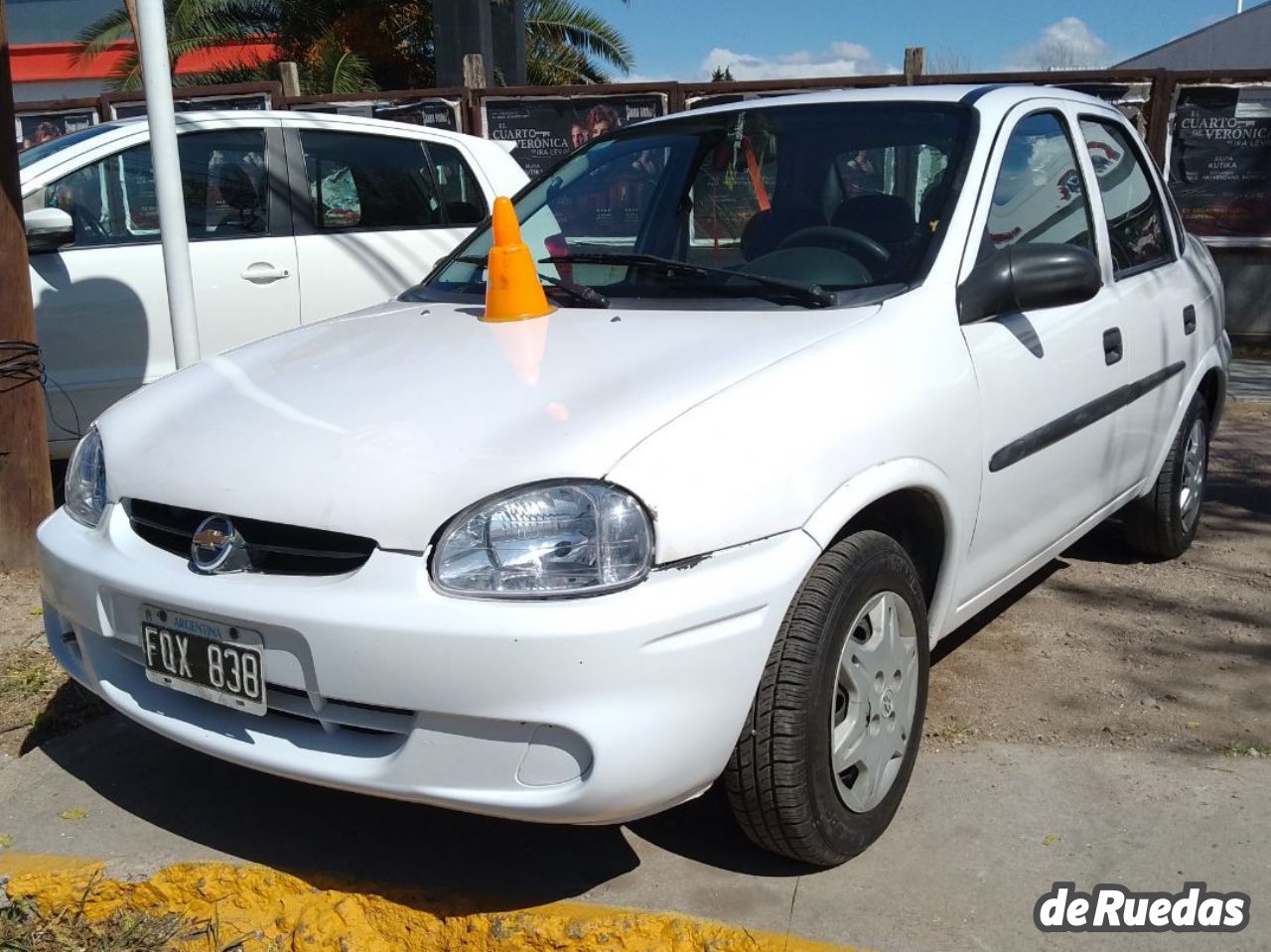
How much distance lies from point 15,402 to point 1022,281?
12.2ft

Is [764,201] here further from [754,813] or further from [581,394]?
[754,813]

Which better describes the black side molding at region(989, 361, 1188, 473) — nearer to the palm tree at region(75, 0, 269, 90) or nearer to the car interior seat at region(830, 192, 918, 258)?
the car interior seat at region(830, 192, 918, 258)

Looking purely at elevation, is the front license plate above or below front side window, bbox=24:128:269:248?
below

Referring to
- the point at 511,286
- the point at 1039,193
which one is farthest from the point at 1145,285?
the point at 511,286

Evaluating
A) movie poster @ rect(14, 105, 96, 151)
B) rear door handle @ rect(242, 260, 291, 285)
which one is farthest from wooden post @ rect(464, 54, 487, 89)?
rear door handle @ rect(242, 260, 291, 285)

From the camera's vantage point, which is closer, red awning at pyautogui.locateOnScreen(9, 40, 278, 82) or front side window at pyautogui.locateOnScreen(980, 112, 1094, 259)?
front side window at pyautogui.locateOnScreen(980, 112, 1094, 259)

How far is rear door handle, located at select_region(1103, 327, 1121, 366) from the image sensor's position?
144 inches

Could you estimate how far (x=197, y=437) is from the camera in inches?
Result: 108

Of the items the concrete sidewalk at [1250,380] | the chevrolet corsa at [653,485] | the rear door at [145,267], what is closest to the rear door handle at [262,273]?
the rear door at [145,267]

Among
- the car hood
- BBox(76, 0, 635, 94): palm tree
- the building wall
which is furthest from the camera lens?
the building wall

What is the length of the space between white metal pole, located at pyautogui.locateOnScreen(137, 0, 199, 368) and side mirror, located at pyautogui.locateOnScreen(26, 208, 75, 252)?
2.40ft

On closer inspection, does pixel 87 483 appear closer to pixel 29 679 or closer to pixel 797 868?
pixel 29 679

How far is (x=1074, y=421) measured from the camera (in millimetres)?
3500

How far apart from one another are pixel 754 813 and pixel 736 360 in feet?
3.07
